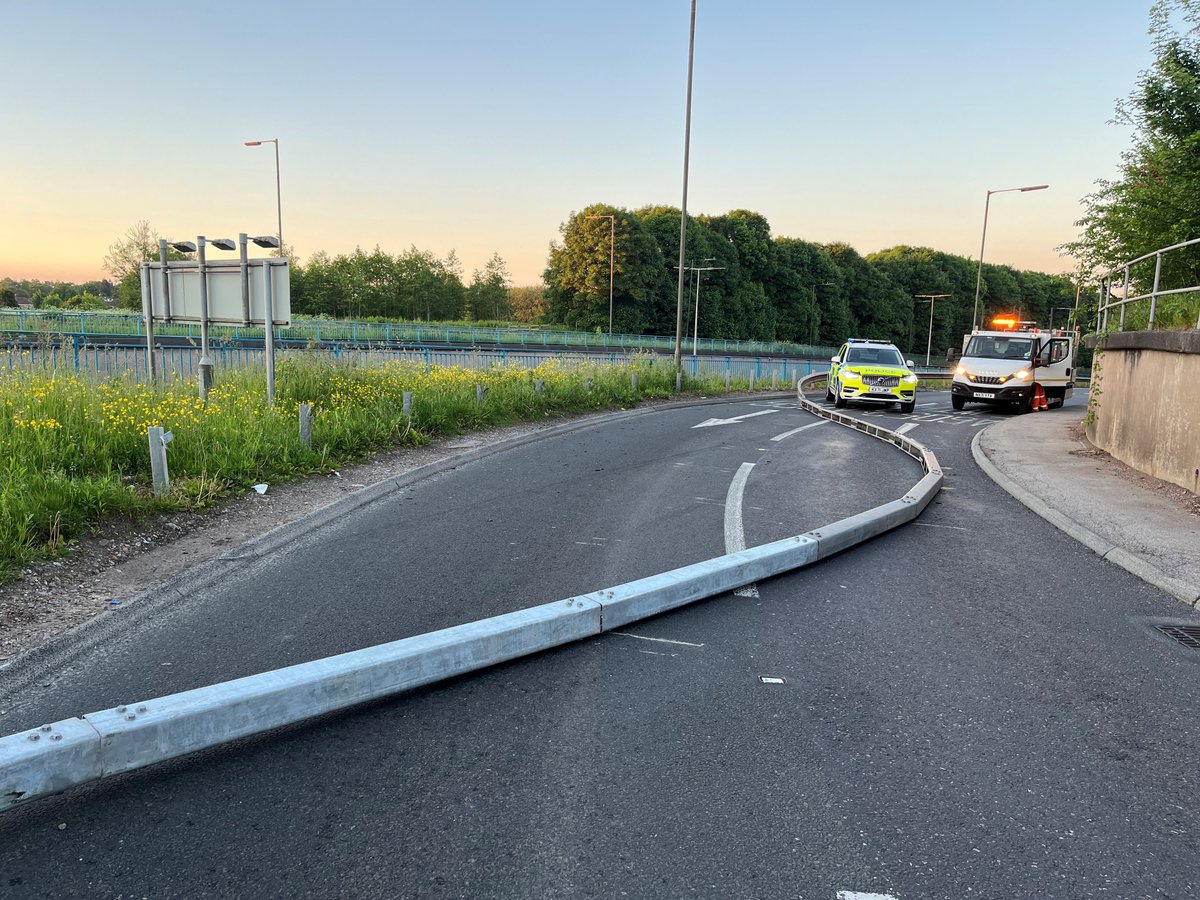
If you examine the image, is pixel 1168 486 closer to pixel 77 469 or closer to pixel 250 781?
pixel 250 781

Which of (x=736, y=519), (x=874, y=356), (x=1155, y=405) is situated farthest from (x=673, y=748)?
(x=874, y=356)

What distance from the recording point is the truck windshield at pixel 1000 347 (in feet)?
75.0

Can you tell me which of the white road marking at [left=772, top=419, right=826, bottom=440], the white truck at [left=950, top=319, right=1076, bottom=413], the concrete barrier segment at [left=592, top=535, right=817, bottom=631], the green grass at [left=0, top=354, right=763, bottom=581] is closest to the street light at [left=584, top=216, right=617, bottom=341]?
the white truck at [left=950, top=319, right=1076, bottom=413]

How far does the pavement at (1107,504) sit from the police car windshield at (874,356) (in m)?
8.49

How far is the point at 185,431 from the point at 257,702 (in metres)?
6.19

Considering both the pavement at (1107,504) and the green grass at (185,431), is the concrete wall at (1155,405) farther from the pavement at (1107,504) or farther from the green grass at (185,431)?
the green grass at (185,431)

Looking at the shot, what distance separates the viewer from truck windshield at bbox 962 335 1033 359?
75.0 feet

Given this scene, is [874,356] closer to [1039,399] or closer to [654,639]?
[1039,399]

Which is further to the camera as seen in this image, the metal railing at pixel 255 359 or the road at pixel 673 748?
the metal railing at pixel 255 359

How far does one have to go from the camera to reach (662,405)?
68.7 ft

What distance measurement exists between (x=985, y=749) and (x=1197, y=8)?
16.4 meters

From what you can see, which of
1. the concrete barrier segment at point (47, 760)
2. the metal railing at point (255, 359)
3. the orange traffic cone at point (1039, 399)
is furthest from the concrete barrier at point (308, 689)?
the orange traffic cone at point (1039, 399)

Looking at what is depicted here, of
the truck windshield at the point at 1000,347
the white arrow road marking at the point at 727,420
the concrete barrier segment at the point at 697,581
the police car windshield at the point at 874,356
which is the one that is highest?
the truck windshield at the point at 1000,347

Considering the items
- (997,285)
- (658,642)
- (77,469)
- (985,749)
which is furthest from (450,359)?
(997,285)
